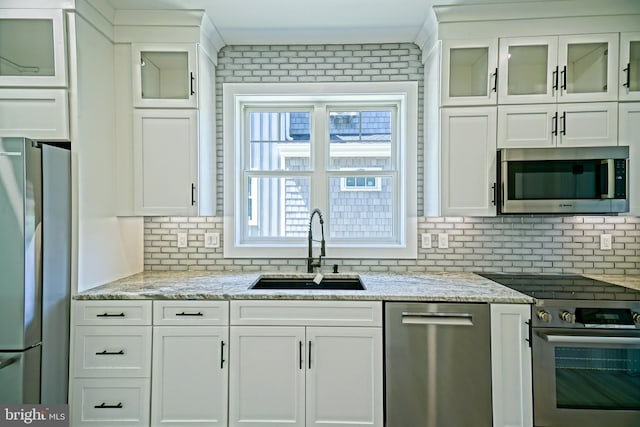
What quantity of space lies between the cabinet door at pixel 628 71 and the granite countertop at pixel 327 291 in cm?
148

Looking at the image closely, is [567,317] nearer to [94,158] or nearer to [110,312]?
[110,312]

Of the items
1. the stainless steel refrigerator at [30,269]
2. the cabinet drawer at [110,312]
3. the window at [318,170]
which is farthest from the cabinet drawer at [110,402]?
the window at [318,170]

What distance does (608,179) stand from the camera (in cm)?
231

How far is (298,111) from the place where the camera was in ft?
9.80

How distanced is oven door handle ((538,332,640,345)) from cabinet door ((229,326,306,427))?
4.40 ft

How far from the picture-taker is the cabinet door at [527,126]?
2410mm

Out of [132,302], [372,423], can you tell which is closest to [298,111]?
[132,302]

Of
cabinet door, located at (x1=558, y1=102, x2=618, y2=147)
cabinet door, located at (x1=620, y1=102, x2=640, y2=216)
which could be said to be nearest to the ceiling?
cabinet door, located at (x1=558, y1=102, x2=618, y2=147)

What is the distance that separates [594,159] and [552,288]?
0.85 metres

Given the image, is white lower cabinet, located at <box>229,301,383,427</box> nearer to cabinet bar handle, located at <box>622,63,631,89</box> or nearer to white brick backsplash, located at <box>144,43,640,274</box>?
white brick backsplash, located at <box>144,43,640,274</box>

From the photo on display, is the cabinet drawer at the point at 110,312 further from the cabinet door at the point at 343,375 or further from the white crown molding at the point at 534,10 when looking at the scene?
the white crown molding at the point at 534,10

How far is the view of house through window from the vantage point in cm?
298

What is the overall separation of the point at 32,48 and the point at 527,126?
122 inches

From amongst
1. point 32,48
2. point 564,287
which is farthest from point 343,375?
point 32,48
